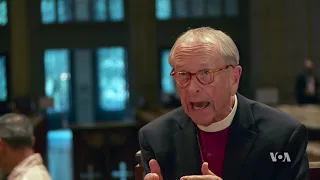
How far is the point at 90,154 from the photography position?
9.51 metres

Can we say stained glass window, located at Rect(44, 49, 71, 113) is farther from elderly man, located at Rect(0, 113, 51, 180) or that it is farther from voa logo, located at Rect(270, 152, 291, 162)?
voa logo, located at Rect(270, 152, 291, 162)

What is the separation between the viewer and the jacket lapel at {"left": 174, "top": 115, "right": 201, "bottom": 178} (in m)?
2.07

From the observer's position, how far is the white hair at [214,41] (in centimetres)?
195

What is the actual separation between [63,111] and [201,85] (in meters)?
20.9

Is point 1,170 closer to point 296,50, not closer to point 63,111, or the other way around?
point 296,50

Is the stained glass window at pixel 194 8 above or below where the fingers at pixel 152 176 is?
above

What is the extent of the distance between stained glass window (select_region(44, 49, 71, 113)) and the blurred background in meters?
0.03

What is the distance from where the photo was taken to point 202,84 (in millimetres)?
1936

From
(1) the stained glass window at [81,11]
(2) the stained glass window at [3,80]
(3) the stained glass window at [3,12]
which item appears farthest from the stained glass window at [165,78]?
(3) the stained glass window at [3,12]

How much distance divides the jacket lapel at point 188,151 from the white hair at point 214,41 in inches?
9.6

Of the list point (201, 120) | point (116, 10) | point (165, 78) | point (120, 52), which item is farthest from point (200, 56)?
point (116, 10)

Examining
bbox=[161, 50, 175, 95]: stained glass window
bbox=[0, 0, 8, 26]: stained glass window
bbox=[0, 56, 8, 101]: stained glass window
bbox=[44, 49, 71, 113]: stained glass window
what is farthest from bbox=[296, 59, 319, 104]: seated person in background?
bbox=[0, 0, 8, 26]: stained glass window

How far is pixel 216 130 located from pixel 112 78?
20897mm

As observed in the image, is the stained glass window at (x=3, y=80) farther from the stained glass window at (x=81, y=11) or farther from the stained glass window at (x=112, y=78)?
the stained glass window at (x=112, y=78)
